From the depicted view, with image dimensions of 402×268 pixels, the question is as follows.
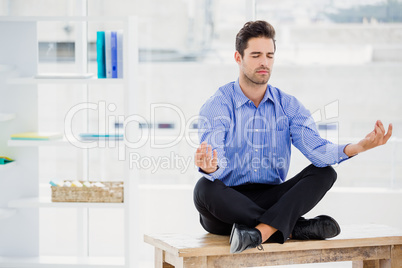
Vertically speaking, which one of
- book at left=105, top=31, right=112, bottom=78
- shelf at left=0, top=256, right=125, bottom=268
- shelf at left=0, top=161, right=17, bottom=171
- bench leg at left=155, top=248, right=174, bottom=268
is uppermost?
book at left=105, top=31, right=112, bottom=78

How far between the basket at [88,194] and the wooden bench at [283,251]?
0.42 meters

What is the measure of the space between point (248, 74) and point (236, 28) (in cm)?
77

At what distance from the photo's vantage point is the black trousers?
2439 millimetres

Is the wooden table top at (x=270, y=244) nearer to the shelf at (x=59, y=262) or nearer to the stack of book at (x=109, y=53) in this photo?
Answer: the shelf at (x=59, y=262)

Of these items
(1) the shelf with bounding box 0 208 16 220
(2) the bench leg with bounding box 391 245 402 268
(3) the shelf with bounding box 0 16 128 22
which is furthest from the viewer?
(1) the shelf with bounding box 0 208 16 220

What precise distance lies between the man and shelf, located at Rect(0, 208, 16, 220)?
108cm

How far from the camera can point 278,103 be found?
9.13ft

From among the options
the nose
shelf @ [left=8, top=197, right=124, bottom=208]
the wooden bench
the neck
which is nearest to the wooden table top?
Result: the wooden bench

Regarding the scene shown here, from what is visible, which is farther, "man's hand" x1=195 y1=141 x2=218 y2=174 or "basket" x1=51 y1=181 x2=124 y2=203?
"basket" x1=51 y1=181 x2=124 y2=203

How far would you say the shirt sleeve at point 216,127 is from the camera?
101 inches

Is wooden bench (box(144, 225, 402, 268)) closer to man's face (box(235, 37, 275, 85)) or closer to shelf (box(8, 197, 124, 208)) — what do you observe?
shelf (box(8, 197, 124, 208))

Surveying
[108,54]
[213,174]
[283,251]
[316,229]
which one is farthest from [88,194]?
[316,229]

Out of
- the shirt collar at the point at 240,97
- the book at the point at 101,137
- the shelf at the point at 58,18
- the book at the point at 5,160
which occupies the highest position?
the shelf at the point at 58,18

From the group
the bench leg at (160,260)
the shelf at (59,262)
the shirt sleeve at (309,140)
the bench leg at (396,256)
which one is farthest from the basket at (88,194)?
the bench leg at (396,256)
